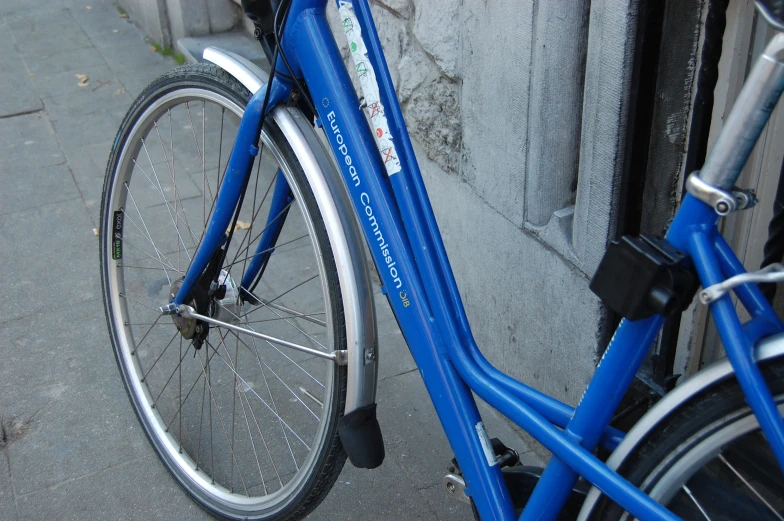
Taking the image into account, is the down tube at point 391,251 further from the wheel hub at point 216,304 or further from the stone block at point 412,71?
the stone block at point 412,71

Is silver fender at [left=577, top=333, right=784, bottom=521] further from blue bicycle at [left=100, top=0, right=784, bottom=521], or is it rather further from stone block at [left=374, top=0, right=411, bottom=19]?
stone block at [left=374, top=0, right=411, bottom=19]

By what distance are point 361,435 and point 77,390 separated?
4.85ft

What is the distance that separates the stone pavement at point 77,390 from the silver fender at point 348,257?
2.53 feet

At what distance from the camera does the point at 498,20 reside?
84.5 inches

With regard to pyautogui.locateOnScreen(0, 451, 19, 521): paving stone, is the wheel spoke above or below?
above

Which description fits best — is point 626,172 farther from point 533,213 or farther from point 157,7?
point 157,7

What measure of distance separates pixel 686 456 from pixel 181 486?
1.57 metres

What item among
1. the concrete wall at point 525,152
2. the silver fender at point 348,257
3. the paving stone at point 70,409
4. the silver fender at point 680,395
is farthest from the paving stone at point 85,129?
the silver fender at point 680,395

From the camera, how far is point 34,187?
417 centimetres

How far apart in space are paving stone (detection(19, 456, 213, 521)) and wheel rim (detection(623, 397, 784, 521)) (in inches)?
57.7

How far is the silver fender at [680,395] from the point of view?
108 centimetres

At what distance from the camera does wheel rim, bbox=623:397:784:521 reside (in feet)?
3.74

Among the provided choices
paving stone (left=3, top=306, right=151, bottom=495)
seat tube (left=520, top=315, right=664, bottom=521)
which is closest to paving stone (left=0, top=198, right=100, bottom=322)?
paving stone (left=3, top=306, right=151, bottom=495)

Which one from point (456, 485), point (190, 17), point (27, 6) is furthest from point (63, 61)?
point (456, 485)
